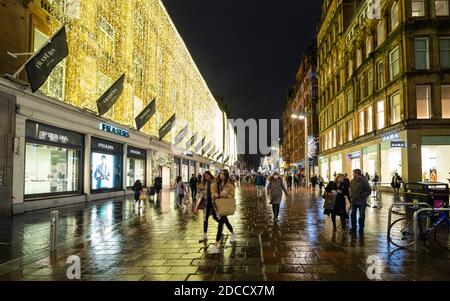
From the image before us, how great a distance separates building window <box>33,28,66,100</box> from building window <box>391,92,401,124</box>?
1002 inches

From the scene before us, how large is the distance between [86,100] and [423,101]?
2468 centimetres

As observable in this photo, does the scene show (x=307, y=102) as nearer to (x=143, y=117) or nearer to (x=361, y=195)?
(x=143, y=117)

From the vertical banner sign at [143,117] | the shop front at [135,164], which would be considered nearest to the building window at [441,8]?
the vertical banner sign at [143,117]

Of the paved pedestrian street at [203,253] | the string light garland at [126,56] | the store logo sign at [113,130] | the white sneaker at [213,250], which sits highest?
the string light garland at [126,56]

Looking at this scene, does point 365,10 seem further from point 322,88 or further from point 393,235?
point 393,235

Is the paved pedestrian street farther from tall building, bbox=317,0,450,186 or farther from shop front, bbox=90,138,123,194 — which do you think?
tall building, bbox=317,0,450,186

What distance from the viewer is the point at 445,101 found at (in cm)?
2984

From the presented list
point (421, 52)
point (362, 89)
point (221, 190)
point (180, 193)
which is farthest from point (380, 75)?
point (221, 190)

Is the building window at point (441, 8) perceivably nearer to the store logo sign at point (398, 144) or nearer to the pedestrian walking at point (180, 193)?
the store logo sign at point (398, 144)

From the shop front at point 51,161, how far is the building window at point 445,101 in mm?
26240

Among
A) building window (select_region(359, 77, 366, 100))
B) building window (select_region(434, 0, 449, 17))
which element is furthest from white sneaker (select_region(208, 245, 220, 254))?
building window (select_region(359, 77, 366, 100))

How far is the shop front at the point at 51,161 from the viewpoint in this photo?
666 inches
